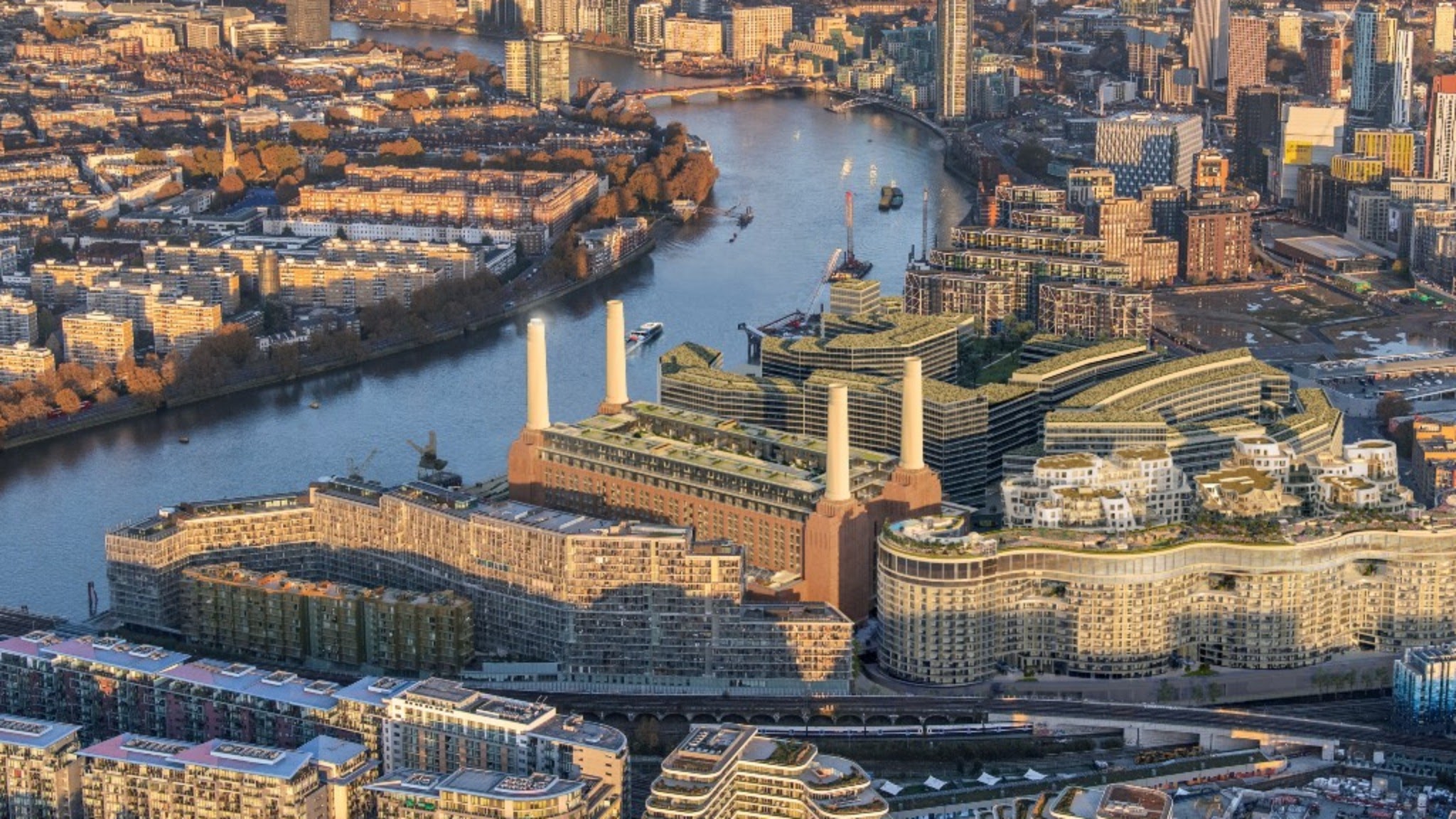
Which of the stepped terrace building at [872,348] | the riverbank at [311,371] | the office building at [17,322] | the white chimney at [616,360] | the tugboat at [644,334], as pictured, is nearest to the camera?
the white chimney at [616,360]

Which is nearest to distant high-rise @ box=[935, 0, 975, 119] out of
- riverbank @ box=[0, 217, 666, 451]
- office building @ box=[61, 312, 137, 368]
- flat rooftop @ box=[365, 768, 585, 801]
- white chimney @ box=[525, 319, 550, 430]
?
riverbank @ box=[0, 217, 666, 451]

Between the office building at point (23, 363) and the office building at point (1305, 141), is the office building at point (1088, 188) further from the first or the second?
the office building at point (23, 363)

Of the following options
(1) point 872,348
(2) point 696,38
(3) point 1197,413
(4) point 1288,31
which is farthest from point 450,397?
(2) point 696,38

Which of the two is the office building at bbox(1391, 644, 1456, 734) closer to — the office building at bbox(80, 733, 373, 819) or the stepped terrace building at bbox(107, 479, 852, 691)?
the stepped terrace building at bbox(107, 479, 852, 691)

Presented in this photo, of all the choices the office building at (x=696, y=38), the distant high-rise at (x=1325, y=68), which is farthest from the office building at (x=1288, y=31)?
the office building at (x=696, y=38)

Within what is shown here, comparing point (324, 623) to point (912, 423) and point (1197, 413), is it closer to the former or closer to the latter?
point (912, 423)

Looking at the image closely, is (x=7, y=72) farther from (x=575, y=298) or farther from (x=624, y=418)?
(x=624, y=418)
